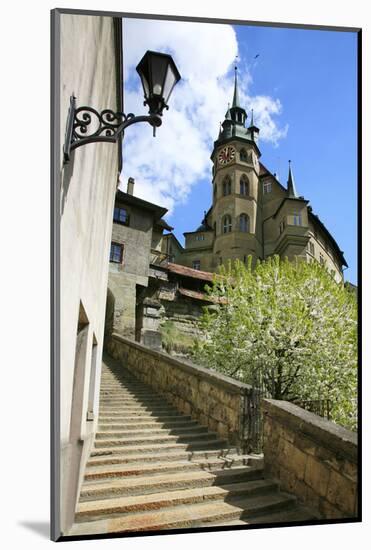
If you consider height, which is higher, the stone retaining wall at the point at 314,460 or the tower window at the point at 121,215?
the tower window at the point at 121,215

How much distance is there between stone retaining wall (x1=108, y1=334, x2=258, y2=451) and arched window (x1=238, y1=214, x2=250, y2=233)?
68.4 ft

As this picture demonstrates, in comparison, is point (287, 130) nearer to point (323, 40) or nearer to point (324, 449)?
point (323, 40)

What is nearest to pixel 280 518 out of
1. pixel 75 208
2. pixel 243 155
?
pixel 75 208

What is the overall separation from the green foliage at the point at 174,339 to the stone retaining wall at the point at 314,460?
12.6m

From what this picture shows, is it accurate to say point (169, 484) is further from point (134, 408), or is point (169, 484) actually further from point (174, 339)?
point (174, 339)

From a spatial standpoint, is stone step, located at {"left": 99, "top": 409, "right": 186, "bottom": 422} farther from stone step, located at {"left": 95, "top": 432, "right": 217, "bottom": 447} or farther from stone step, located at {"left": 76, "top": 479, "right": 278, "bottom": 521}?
stone step, located at {"left": 76, "top": 479, "right": 278, "bottom": 521}

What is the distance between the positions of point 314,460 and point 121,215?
14.9m

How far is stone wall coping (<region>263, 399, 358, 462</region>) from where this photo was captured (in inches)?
125

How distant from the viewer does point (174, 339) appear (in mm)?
16969

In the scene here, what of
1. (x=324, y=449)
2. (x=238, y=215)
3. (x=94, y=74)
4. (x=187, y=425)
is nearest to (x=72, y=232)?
(x=94, y=74)

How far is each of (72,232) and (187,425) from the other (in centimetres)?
434

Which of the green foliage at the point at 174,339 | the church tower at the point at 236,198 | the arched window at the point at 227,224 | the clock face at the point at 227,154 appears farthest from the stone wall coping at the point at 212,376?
the clock face at the point at 227,154

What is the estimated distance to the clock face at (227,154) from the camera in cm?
2856

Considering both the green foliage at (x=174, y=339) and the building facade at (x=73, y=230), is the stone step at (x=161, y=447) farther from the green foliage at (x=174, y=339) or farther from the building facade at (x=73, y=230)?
the green foliage at (x=174, y=339)
